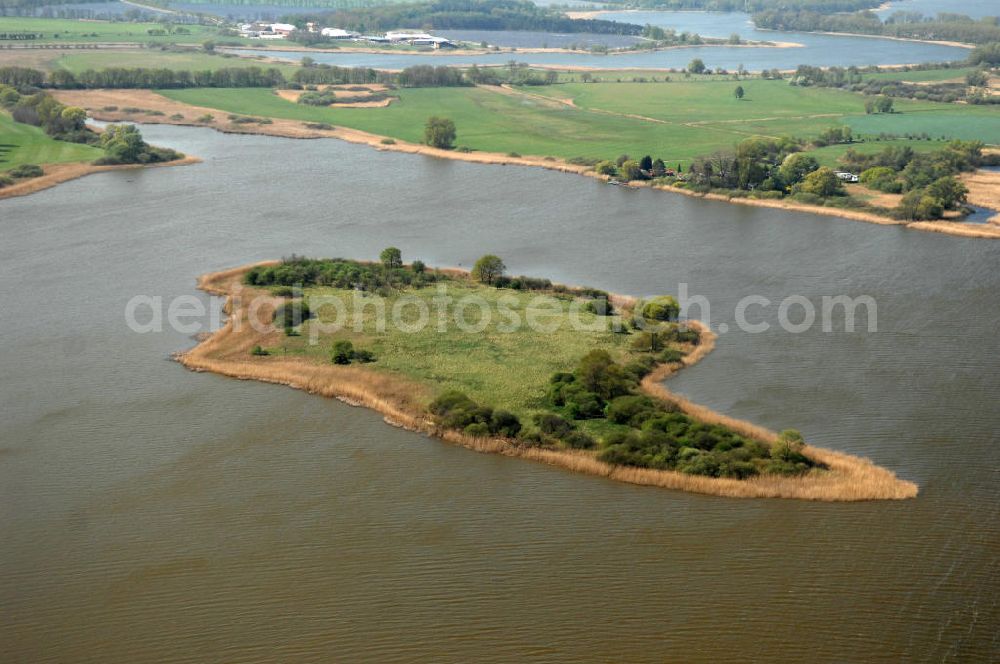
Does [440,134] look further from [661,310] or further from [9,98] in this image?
[661,310]

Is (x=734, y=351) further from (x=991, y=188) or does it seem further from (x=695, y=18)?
(x=695, y=18)

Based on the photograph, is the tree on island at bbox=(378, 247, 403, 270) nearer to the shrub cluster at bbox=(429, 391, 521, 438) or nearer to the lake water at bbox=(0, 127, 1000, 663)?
the lake water at bbox=(0, 127, 1000, 663)

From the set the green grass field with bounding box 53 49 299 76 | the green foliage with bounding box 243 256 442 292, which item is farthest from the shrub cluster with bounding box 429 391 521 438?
the green grass field with bounding box 53 49 299 76

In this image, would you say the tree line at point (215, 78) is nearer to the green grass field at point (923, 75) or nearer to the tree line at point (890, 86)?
the tree line at point (890, 86)

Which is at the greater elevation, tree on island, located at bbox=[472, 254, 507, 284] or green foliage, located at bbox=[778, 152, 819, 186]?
green foliage, located at bbox=[778, 152, 819, 186]

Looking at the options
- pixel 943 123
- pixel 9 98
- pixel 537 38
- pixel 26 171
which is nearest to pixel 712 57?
pixel 537 38

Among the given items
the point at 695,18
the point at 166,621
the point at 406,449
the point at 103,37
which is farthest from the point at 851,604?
the point at 695,18
